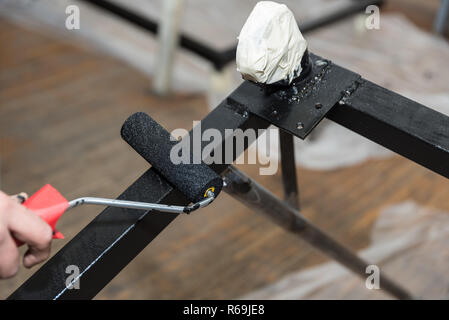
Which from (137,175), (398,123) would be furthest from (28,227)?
(137,175)

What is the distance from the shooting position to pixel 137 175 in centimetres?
172

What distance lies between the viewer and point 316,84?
692mm

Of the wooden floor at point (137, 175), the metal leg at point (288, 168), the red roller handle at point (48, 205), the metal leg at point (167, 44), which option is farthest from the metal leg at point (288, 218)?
the metal leg at point (167, 44)

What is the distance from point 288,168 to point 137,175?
966 millimetres

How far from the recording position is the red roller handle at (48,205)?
53 centimetres

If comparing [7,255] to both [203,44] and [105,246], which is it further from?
[203,44]

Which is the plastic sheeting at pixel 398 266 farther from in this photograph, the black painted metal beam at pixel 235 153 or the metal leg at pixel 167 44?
the metal leg at pixel 167 44

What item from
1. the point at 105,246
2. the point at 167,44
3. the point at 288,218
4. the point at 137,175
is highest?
the point at 105,246

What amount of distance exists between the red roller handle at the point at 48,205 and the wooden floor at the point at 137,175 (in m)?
0.58

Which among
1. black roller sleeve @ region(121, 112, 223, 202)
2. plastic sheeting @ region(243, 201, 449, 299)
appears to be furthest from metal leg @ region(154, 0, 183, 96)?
black roller sleeve @ region(121, 112, 223, 202)

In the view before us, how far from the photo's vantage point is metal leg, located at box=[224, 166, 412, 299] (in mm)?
796

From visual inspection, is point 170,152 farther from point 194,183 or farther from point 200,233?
point 200,233

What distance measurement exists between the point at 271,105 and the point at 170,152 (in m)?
0.15
